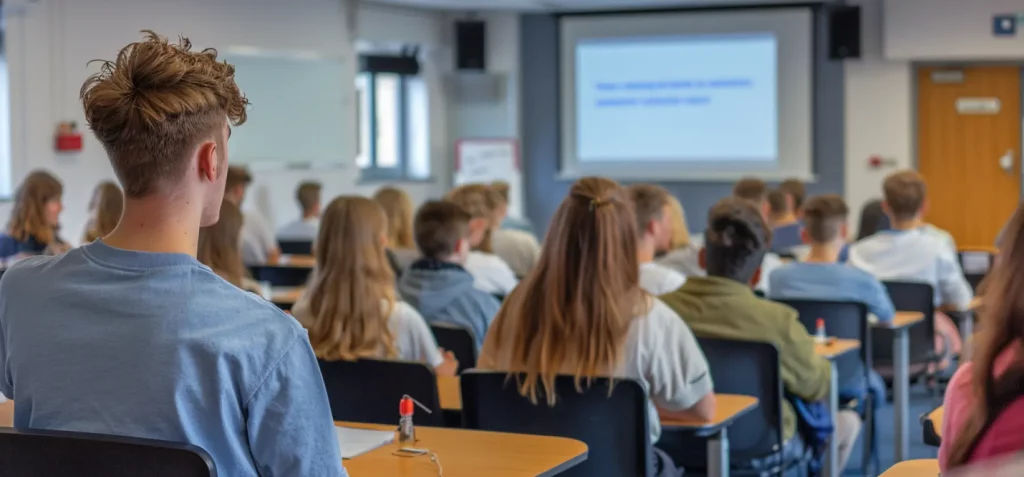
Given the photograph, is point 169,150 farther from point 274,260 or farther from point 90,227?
point 274,260

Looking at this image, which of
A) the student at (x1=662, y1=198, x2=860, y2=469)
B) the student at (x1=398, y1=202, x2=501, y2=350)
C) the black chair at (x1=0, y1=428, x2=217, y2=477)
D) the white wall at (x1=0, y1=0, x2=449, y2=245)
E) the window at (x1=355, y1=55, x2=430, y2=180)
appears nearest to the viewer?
the black chair at (x1=0, y1=428, x2=217, y2=477)

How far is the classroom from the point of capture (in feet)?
5.35

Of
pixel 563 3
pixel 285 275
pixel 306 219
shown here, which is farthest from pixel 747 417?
pixel 563 3

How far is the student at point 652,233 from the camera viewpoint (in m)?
4.60

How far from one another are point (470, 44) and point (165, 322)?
11.4 metres

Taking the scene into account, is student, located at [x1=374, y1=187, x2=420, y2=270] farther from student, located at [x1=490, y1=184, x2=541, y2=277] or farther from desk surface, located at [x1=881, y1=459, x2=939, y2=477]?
desk surface, located at [x1=881, y1=459, x2=939, y2=477]

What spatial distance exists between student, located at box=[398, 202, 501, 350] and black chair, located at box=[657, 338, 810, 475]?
1053 mm

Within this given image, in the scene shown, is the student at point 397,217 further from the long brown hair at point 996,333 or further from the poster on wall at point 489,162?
the poster on wall at point 489,162

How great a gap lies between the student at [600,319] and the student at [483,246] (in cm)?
192

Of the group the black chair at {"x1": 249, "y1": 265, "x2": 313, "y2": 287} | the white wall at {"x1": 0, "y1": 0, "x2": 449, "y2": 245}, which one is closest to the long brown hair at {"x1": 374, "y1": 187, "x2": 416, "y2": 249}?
the black chair at {"x1": 249, "y1": 265, "x2": 313, "y2": 287}

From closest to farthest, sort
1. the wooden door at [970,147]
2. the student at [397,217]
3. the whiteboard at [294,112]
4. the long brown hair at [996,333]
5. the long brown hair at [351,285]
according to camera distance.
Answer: the long brown hair at [996,333] → the long brown hair at [351,285] → the student at [397,217] → the whiteboard at [294,112] → the wooden door at [970,147]

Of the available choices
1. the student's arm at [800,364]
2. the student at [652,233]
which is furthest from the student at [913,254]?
the student's arm at [800,364]

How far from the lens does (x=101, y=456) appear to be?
1.59 meters

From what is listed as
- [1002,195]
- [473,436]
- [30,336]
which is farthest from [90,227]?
[1002,195]
